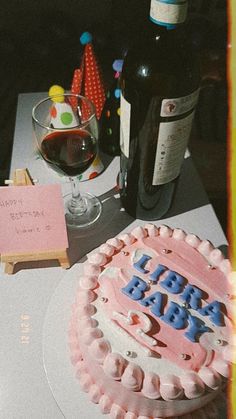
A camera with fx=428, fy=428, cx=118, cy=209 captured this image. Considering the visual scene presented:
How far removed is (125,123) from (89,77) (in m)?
0.24

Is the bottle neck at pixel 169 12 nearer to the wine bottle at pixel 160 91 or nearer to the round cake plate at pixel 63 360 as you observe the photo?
the wine bottle at pixel 160 91

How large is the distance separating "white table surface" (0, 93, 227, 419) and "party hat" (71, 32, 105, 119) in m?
0.14

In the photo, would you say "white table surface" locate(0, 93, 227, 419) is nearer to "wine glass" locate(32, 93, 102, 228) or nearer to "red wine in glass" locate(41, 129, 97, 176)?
"wine glass" locate(32, 93, 102, 228)

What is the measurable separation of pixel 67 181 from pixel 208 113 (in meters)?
0.89

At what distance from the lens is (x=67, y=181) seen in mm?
917

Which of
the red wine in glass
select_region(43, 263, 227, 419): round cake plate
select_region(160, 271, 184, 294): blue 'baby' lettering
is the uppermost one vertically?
the red wine in glass

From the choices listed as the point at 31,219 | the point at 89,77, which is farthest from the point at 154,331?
the point at 89,77

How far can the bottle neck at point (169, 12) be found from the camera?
554 mm

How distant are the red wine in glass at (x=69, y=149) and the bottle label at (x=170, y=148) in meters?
0.11

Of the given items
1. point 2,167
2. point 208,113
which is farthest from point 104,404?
point 208,113

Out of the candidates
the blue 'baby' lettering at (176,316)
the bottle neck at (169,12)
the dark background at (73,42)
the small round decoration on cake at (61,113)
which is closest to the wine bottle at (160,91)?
the bottle neck at (169,12)

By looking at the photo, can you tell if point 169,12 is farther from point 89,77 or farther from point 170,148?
point 89,77

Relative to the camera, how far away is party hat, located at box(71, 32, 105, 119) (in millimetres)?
852

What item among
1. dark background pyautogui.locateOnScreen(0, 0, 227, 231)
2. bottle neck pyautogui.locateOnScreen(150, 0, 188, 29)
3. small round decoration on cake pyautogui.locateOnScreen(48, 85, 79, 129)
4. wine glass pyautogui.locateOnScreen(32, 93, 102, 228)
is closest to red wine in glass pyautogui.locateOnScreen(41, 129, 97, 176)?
wine glass pyautogui.locateOnScreen(32, 93, 102, 228)
